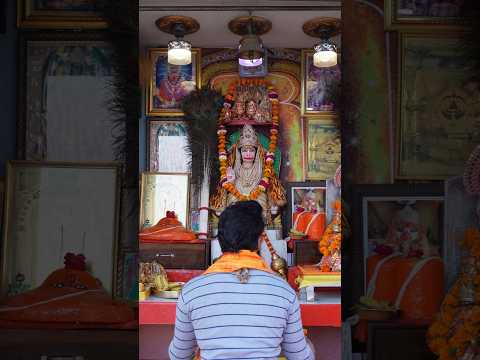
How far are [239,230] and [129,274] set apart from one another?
1263 millimetres

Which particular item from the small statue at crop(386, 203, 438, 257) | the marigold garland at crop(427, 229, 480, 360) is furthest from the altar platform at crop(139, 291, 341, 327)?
the small statue at crop(386, 203, 438, 257)

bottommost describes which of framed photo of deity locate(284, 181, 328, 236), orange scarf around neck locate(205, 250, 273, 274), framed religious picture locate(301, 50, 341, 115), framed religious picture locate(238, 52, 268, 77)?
orange scarf around neck locate(205, 250, 273, 274)

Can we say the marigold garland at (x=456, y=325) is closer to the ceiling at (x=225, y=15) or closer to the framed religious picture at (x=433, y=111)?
the framed religious picture at (x=433, y=111)

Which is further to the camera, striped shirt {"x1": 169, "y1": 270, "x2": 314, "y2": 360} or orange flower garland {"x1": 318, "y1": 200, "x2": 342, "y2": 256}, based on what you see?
orange flower garland {"x1": 318, "y1": 200, "x2": 342, "y2": 256}

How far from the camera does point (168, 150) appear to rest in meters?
3.21

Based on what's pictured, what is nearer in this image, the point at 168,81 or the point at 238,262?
the point at 238,262

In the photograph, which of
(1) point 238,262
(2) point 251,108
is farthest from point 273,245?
(2) point 251,108

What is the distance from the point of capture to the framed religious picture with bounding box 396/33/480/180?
3.69 meters

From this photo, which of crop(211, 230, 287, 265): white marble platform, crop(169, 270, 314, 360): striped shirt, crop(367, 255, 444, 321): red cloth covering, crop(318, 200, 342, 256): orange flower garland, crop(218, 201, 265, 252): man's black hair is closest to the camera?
crop(169, 270, 314, 360): striped shirt

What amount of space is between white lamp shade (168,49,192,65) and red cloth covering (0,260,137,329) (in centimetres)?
138

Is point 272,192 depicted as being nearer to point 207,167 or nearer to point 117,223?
point 207,167

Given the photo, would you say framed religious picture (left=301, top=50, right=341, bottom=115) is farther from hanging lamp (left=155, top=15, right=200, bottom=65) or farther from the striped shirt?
the striped shirt

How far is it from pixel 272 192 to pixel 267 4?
3.39 feet

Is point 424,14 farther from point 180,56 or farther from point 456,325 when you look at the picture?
point 456,325
